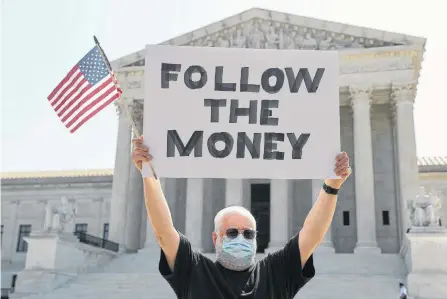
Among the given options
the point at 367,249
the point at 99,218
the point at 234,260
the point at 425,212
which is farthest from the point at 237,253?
the point at 99,218

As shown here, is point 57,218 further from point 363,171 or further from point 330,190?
point 330,190

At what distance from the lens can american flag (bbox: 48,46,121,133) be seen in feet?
30.9

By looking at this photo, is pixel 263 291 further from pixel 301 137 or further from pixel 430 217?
pixel 430 217

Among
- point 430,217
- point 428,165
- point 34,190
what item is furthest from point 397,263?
point 34,190

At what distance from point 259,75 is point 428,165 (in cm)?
5099

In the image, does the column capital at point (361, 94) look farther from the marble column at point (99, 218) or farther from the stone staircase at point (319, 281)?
the marble column at point (99, 218)

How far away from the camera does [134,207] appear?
43750 mm

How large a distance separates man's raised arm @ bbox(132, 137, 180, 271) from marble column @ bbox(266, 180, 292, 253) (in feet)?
111

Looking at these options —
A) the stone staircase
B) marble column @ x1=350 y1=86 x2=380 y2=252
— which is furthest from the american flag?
marble column @ x1=350 y1=86 x2=380 y2=252

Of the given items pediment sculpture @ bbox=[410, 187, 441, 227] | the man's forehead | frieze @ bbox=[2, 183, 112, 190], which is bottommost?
the man's forehead

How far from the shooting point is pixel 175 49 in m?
5.99

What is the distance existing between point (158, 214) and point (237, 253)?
0.82m

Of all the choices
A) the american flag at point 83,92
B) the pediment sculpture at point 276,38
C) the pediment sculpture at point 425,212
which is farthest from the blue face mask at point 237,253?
the pediment sculpture at point 276,38

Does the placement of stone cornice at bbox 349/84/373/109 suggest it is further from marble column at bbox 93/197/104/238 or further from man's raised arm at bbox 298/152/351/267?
man's raised arm at bbox 298/152/351/267
